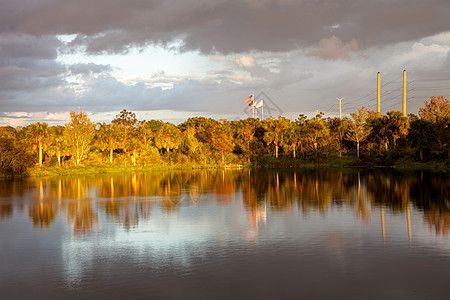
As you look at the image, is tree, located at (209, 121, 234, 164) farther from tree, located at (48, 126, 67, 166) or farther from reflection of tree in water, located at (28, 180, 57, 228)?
reflection of tree in water, located at (28, 180, 57, 228)

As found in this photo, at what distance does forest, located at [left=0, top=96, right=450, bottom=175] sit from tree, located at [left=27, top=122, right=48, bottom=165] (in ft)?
→ 0.48

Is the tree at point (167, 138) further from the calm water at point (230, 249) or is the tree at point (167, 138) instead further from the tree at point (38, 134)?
the calm water at point (230, 249)

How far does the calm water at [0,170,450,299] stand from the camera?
1147 cm

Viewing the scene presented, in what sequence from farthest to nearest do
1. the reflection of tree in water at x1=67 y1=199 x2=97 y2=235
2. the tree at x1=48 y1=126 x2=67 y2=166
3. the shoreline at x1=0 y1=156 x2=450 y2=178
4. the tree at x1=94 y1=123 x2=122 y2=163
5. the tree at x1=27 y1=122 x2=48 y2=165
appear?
1. the tree at x1=94 y1=123 x2=122 y2=163
2. the tree at x1=48 y1=126 x2=67 y2=166
3. the tree at x1=27 y1=122 x2=48 y2=165
4. the shoreline at x1=0 y1=156 x2=450 y2=178
5. the reflection of tree in water at x1=67 y1=199 x2=97 y2=235

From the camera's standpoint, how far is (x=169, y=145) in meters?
80.3

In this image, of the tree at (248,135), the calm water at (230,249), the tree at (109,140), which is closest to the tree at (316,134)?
the tree at (248,135)

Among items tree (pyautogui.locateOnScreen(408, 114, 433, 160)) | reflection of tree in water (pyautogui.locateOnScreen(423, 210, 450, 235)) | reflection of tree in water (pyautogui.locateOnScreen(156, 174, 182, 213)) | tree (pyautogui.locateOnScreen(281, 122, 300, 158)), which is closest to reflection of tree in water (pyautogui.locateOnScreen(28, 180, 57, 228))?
reflection of tree in water (pyautogui.locateOnScreen(156, 174, 182, 213))

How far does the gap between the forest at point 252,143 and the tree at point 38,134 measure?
145mm

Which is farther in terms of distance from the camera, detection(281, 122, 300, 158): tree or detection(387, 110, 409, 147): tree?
detection(281, 122, 300, 158): tree

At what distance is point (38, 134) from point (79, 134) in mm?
7358

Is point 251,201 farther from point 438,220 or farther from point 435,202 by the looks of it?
point 438,220

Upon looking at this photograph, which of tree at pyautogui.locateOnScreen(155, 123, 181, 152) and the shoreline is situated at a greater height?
tree at pyautogui.locateOnScreen(155, 123, 181, 152)

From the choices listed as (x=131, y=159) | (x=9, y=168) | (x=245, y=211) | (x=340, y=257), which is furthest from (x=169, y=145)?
(x=340, y=257)

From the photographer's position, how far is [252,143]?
8381cm
